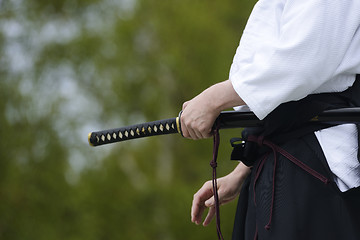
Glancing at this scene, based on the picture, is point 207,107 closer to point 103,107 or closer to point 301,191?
point 301,191

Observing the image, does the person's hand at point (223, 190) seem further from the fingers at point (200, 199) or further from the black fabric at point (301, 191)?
the black fabric at point (301, 191)

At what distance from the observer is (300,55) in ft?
3.88

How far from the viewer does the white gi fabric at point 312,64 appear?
A: 1.18 m

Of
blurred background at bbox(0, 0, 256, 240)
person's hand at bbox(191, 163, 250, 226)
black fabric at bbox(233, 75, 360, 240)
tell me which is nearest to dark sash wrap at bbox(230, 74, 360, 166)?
black fabric at bbox(233, 75, 360, 240)

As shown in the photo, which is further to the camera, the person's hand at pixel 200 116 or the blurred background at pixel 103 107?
the blurred background at pixel 103 107

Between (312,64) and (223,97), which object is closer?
(312,64)

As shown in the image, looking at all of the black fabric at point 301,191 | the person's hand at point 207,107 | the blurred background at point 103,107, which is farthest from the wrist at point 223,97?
the blurred background at point 103,107

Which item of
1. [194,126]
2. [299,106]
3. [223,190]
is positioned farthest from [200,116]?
[223,190]

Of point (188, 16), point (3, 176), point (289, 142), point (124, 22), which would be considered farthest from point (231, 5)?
point (289, 142)

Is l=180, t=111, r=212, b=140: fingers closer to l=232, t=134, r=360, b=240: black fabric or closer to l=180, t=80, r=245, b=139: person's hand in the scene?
l=180, t=80, r=245, b=139: person's hand

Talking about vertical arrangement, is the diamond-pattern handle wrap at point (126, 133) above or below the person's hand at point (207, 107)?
above

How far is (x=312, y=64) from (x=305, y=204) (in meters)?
0.31

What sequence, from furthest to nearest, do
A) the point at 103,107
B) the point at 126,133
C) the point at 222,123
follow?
the point at 103,107 < the point at 126,133 < the point at 222,123

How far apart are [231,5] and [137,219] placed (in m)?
4.99
